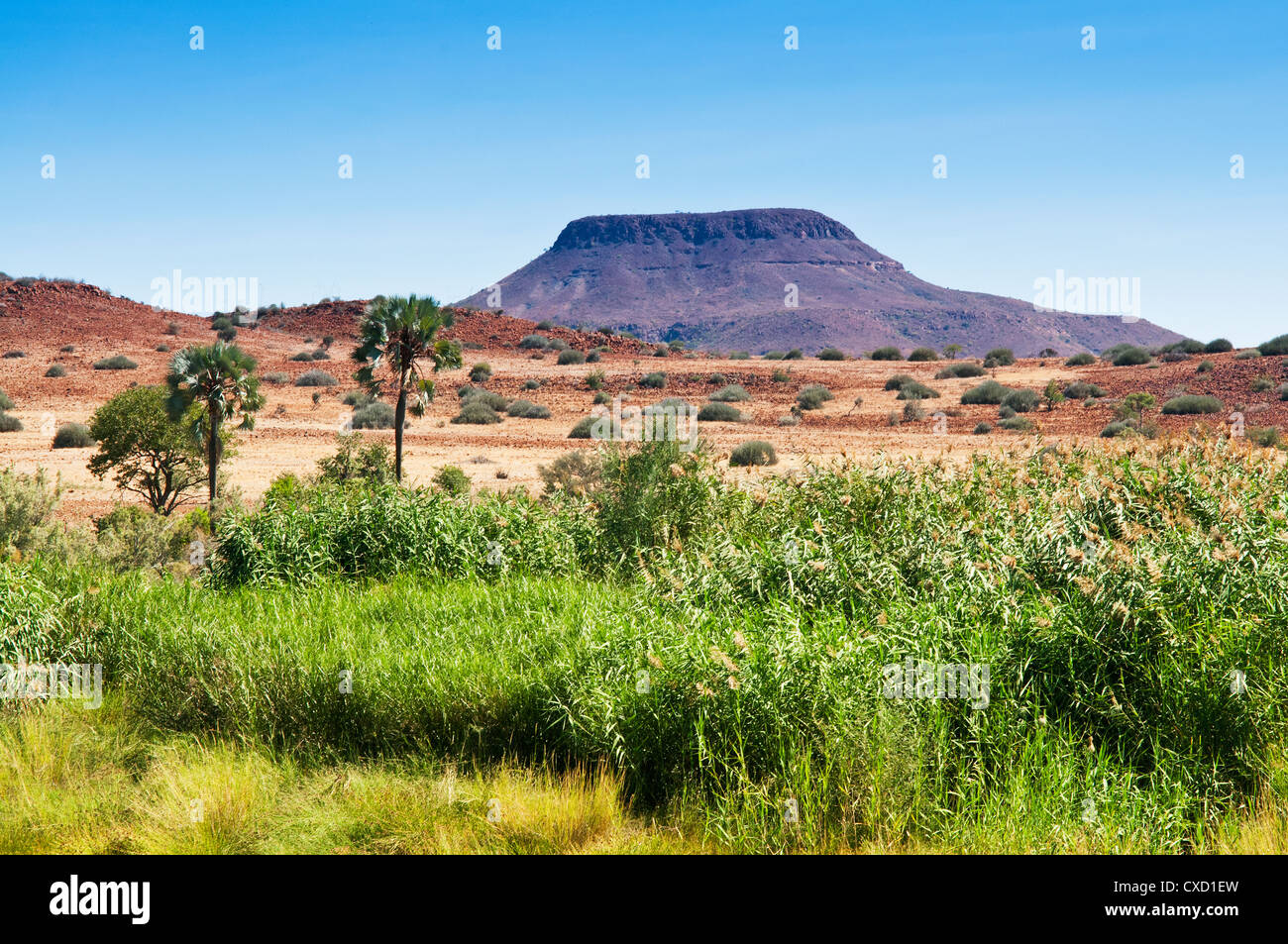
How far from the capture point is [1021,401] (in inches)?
1495

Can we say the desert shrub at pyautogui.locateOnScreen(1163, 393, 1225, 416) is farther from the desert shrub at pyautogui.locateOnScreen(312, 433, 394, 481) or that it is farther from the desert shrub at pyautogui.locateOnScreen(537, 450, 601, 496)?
the desert shrub at pyautogui.locateOnScreen(312, 433, 394, 481)

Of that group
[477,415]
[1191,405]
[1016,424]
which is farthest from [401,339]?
[1191,405]

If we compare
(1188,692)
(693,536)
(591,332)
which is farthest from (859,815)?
(591,332)


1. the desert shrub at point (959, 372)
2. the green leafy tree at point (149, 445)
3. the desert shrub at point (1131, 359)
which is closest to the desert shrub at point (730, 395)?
the desert shrub at point (959, 372)

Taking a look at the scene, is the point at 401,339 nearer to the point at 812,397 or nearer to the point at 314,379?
the point at 812,397

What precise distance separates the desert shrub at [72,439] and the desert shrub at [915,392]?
32.5m

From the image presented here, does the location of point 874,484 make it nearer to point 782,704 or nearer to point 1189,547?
point 1189,547

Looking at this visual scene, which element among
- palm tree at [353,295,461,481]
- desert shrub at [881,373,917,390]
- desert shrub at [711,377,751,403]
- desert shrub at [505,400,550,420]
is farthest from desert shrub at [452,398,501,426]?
desert shrub at [881,373,917,390]

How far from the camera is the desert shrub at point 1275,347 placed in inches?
1654

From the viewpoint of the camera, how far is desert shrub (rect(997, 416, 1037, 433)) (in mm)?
32906

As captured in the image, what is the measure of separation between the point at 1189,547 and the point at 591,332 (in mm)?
66869

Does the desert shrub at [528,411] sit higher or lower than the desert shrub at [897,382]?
lower

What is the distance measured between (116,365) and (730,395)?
112 feet

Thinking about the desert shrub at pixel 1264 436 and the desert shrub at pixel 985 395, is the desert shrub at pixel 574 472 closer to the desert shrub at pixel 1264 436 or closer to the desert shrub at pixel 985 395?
the desert shrub at pixel 1264 436
